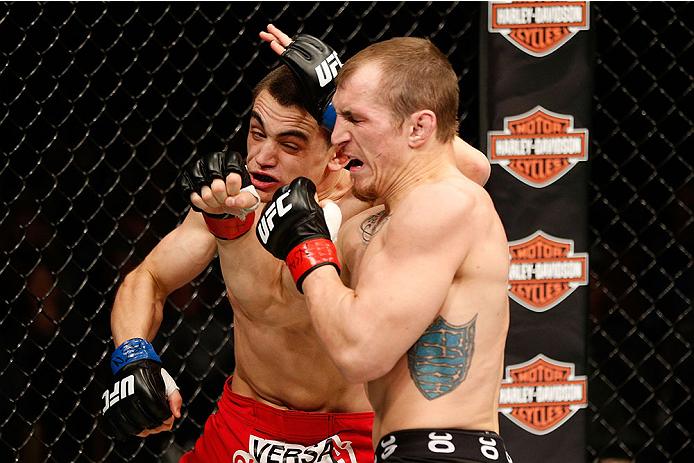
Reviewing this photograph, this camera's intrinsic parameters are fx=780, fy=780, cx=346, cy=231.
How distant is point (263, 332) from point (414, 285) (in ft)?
1.81

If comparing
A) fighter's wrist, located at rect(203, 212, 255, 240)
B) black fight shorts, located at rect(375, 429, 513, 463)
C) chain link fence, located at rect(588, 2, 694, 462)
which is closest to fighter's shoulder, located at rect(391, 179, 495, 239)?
black fight shorts, located at rect(375, 429, 513, 463)

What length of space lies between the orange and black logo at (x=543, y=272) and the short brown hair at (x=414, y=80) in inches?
36.4

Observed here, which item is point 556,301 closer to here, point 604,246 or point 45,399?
point 604,246

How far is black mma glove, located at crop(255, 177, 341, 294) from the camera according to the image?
1.09 m

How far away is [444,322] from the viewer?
107 cm

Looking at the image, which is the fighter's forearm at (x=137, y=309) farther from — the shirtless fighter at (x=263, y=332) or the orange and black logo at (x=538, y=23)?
the orange and black logo at (x=538, y=23)

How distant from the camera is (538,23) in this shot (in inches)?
77.6

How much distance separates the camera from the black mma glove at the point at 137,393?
1.36m

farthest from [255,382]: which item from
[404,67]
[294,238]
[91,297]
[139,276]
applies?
[91,297]

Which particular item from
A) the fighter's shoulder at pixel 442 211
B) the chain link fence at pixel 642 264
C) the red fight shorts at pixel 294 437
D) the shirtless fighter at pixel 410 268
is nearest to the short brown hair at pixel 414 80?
the shirtless fighter at pixel 410 268

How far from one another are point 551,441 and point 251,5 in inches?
69.3

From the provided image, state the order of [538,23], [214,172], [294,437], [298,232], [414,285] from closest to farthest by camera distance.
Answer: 1. [414,285]
2. [298,232]
3. [214,172]
4. [294,437]
5. [538,23]

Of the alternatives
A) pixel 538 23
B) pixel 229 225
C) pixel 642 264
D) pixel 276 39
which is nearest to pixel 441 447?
pixel 229 225

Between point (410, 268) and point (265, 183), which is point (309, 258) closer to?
point (410, 268)
